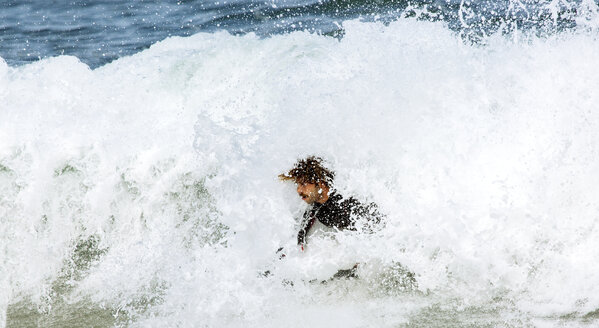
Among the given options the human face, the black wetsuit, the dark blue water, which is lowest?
the black wetsuit

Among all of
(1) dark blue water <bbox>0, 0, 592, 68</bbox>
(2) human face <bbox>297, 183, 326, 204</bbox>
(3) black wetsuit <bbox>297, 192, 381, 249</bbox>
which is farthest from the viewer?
(1) dark blue water <bbox>0, 0, 592, 68</bbox>

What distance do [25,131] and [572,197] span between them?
459 cm

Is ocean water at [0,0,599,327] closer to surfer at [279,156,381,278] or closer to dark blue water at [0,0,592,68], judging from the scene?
surfer at [279,156,381,278]

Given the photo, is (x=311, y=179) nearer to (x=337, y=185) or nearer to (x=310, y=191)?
(x=310, y=191)

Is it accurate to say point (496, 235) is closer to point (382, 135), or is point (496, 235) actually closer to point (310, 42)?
point (382, 135)

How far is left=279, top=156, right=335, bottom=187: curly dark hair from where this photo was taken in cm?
367

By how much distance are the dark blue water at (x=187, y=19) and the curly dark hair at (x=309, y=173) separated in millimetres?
3684

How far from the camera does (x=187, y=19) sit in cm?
924

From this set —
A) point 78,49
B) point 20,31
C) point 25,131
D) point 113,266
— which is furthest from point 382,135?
point 20,31

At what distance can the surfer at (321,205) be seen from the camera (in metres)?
3.66

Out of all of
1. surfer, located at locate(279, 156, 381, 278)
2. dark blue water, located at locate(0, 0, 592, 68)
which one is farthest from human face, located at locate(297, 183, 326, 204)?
dark blue water, located at locate(0, 0, 592, 68)

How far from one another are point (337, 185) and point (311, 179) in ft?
0.72

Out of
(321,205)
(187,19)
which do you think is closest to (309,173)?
(321,205)

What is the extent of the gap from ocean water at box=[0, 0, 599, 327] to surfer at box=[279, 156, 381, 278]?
0.09 m
